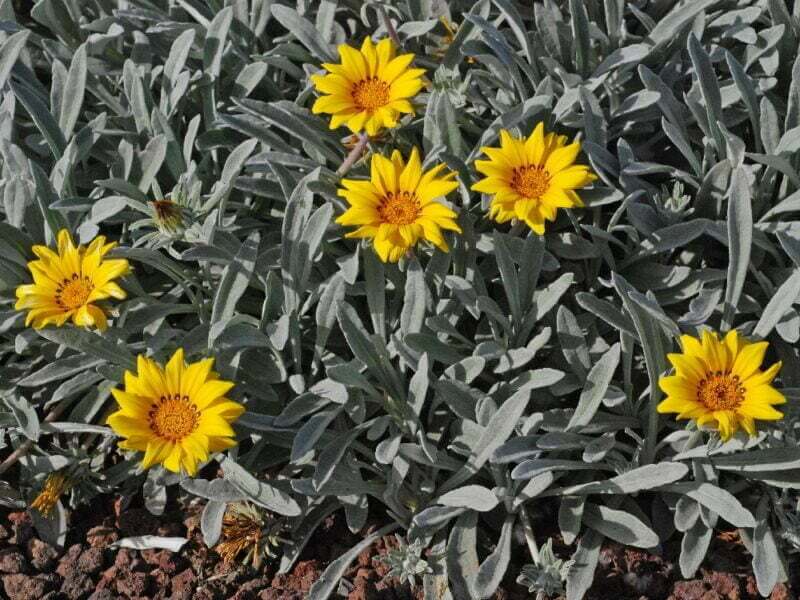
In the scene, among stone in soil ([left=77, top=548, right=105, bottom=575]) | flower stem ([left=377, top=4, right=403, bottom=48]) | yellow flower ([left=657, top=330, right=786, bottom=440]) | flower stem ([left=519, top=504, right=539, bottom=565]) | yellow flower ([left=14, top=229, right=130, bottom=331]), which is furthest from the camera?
flower stem ([left=377, top=4, right=403, bottom=48])

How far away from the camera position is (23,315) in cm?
249

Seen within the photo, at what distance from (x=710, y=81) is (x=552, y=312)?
71 cm

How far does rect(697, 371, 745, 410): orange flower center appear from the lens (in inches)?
79.7

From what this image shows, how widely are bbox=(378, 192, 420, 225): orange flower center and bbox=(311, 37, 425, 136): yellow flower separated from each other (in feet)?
0.57

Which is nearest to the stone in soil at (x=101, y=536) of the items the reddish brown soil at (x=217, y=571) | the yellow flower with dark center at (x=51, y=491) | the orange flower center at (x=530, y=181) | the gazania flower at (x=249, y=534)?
the reddish brown soil at (x=217, y=571)

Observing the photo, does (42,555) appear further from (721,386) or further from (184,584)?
(721,386)

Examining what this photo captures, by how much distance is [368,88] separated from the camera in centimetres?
246

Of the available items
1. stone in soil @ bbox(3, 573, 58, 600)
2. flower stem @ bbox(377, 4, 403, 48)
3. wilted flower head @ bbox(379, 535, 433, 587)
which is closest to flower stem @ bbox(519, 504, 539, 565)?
wilted flower head @ bbox(379, 535, 433, 587)

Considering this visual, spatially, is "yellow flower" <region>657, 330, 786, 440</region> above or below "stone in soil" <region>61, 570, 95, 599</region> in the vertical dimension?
above

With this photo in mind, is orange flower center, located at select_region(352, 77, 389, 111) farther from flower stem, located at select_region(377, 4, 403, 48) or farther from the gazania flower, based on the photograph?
the gazania flower

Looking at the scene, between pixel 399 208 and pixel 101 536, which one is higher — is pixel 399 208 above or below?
above

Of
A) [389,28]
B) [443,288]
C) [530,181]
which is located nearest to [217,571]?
[443,288]

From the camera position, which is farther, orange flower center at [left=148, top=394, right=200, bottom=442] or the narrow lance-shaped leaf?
the narrow lance-shaped leaf

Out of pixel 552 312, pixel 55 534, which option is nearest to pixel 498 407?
pixel 552 312
